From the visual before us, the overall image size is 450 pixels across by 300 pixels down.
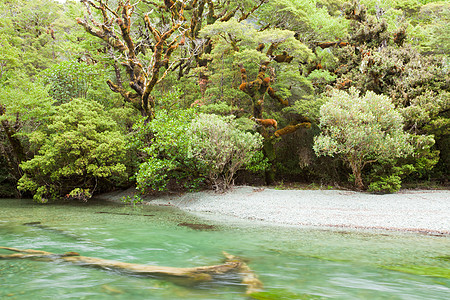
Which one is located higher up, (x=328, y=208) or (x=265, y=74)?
(x=265, y=74)

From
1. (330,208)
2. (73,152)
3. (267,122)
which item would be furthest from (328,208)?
(73,152)

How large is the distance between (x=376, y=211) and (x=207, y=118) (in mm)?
8371

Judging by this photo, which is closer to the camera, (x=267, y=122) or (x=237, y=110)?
(x=267, y=122)

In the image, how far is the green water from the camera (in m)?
3.81

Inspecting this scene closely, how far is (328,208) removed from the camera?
11156mm

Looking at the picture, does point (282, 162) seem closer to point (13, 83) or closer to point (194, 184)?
point (194, 184)

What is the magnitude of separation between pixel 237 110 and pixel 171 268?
46.4 ft

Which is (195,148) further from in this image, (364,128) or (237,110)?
(364,128)

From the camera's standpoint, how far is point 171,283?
399cm

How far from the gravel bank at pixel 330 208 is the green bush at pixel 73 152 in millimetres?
3826

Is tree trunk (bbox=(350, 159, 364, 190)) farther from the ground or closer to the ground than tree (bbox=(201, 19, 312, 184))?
closer to the ground

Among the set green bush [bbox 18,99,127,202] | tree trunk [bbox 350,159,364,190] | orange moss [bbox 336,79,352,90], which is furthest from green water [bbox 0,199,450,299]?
orange moss [bbox 336,79,352,90]

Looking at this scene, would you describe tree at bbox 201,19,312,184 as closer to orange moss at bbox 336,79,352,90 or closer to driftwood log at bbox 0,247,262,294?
orange moss at bbox 336,79,352,90

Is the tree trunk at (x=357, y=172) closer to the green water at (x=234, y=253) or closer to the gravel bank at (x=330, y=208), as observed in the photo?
the gravel bank at (x=330, y=208)
